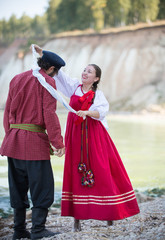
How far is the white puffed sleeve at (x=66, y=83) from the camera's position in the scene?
106 inches

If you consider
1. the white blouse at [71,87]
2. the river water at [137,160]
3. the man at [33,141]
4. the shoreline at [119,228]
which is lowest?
the river water at [137,160]

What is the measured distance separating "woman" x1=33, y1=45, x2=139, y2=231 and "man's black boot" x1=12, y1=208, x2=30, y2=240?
281 mm

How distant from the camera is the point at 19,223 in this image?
2375 millimetres

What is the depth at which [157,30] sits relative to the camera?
22094 millimetres

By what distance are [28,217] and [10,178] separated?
1.17 meters

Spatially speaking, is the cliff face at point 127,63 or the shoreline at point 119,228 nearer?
the shoreline at point 119,228

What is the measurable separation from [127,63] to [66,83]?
19.7 m

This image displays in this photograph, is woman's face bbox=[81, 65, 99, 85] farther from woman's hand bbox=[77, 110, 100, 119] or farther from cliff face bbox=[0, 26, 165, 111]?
cliff face bbox=[0, 26, 165, 111]

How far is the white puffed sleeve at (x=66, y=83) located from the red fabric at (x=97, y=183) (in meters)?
0.16

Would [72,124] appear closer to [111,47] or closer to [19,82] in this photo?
[19,82]

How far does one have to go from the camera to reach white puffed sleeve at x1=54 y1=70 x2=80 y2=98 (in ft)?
8.84

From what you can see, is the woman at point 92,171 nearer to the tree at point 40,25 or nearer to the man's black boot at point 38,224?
the man's black boot at point 38,224

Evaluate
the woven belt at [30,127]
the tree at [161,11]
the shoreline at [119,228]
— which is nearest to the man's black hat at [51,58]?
the woven belt at [30,127]

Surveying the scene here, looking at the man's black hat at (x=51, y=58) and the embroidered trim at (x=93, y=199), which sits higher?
the man's black hat at (x=51, y=58)
